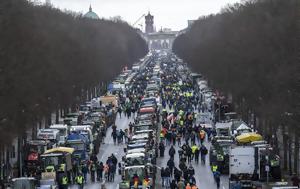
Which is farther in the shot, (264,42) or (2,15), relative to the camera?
(264,42)

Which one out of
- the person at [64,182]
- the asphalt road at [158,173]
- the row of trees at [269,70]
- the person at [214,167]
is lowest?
the asphalt road at [158,173]

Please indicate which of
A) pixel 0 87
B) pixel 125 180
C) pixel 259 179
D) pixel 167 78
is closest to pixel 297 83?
pixel 259 179

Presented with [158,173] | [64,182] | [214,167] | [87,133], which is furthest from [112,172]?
[87,133]

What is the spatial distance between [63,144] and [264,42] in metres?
14.8

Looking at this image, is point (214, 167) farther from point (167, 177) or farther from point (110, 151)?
point (110, 151)

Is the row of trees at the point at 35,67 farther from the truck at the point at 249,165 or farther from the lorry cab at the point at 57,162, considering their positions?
the truck at the point at 249,165

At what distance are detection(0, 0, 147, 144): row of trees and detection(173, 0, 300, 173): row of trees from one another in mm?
13308

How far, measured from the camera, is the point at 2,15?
4900 centimetres

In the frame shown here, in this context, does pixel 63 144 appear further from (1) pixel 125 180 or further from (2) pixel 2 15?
(1) pixel 125 180

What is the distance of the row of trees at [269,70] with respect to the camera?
1780 inches

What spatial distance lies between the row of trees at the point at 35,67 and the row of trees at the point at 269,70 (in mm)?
13308

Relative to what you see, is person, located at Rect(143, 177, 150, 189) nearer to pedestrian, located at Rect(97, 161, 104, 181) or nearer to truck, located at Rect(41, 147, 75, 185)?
truck, located at Rect(41, 147, 75, 185)

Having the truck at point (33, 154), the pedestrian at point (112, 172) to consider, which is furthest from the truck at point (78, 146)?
the pedestrian at point (112, 172)

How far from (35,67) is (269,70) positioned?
14677mm
